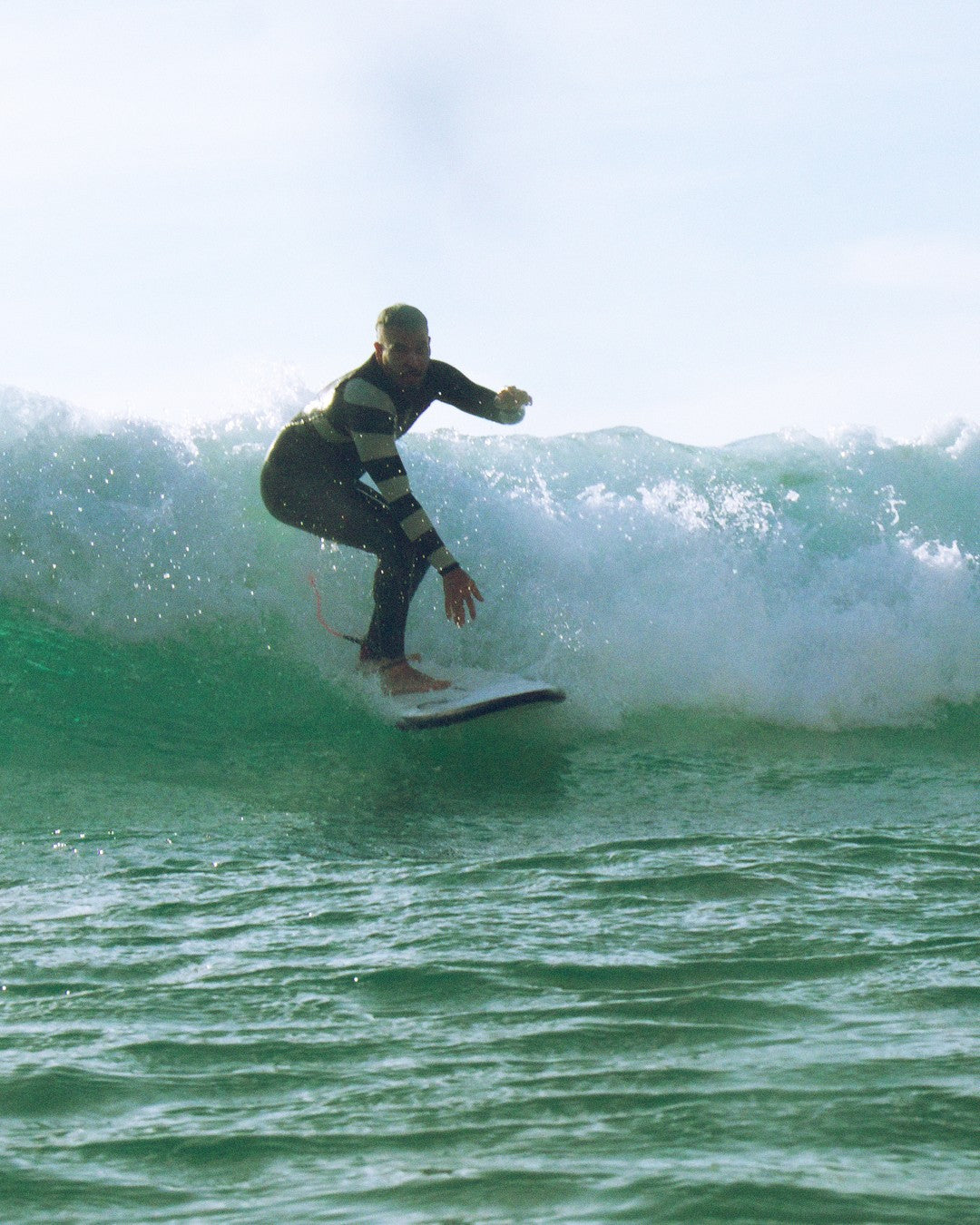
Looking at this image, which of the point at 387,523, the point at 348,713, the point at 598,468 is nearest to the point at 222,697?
the point at 348,713

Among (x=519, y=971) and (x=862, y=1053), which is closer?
(x=862, y=1053)

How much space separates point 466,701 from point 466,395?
1469 millimetres

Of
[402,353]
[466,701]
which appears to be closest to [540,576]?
[466,701]

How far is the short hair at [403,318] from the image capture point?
5.97 metres

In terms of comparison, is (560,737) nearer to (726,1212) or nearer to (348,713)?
(348,713)

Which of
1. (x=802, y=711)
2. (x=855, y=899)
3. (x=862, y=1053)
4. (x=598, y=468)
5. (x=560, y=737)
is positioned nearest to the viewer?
(x=862, y=1053)

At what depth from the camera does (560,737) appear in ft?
21.9

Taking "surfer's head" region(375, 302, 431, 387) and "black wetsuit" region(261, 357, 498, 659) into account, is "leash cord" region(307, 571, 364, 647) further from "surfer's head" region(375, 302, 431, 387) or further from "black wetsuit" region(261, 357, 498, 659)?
"surfer's head" region(375, 302, 431, 387)

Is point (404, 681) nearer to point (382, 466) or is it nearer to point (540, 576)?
point (382, 466)

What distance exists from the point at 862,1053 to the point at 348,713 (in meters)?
4.33

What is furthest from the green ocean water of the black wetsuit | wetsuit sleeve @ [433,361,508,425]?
wetsuit sleeve @ [433,361,508,425]

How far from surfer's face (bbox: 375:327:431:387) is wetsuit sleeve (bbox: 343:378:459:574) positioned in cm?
13

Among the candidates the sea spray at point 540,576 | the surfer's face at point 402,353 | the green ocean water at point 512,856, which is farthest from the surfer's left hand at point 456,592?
the sea spray at point 540,576

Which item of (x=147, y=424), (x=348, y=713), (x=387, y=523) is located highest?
(x=147, y=424)
